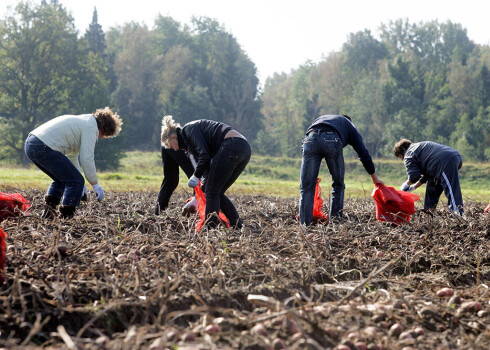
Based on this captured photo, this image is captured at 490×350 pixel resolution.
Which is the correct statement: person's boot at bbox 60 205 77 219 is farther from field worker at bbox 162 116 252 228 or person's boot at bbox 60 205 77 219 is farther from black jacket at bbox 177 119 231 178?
black jacket at bbox 177 119 231 178

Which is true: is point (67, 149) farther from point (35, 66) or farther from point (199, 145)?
point (35, 66)

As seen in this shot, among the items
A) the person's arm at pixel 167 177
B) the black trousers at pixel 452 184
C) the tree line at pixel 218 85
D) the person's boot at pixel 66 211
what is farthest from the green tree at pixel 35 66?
the black trousers at pixel 452 184

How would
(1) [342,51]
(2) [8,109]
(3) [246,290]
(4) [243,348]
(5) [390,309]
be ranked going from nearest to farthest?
(4) [243,348] < (5) [390,309] < (3) [246,290] < (2) [8,109] < (1) [342,51]

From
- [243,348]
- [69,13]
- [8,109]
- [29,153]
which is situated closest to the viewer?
[243,348]

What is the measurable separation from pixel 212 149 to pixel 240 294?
237 cm

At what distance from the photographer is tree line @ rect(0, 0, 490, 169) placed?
3734cm

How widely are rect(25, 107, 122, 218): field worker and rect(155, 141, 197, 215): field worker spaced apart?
682 mm

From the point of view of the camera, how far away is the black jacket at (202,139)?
5.03 m

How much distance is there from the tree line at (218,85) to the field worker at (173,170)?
971 inches

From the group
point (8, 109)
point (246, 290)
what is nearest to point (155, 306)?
point (246, 290)

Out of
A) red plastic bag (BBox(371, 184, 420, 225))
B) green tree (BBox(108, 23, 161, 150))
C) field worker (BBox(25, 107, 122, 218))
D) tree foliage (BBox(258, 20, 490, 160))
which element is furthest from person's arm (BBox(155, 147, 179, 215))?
tree foliage (BBox(258, 20, 490, 160))

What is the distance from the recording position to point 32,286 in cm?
282

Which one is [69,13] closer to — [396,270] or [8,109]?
[8,109]

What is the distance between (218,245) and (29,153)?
270 cm
